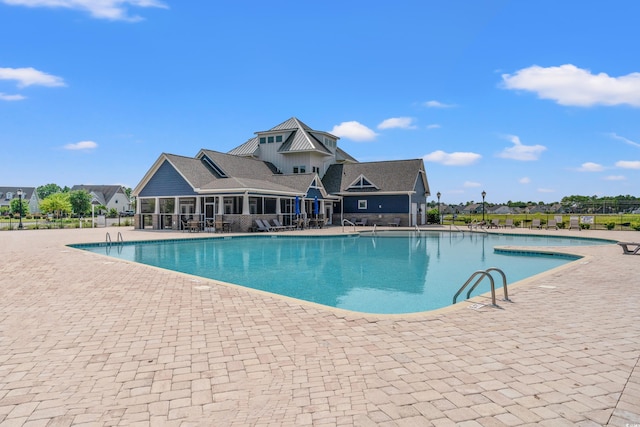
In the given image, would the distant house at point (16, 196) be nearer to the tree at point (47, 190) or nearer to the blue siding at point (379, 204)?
the tree at point (47, 190)

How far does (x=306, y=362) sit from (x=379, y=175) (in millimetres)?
32630

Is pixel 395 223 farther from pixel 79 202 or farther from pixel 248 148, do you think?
pixel 79 202

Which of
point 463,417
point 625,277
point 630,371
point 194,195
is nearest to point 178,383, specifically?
point 463,417

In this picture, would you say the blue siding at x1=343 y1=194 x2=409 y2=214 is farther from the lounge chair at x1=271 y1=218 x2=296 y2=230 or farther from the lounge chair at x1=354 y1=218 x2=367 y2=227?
the lounge chair at x1=271 y1=218 x2=296 y2=230

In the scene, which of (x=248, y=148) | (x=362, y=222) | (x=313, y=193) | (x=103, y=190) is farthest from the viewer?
(x=103, y=190)

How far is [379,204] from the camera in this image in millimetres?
34750

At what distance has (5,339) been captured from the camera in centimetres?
475

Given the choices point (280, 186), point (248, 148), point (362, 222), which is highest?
point (248, 148)

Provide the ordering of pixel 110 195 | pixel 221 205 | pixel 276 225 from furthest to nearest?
1. pixel 110 195
2. pixel 276 225
3. pixel 221 205

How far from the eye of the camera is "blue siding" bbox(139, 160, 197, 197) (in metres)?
27.5

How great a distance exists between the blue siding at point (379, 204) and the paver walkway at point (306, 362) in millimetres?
26841

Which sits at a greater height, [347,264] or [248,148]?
[248,148]

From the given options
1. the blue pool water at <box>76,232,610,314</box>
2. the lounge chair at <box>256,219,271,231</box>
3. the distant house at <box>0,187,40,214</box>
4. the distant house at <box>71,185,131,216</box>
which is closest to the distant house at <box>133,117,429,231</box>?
the lounge chair at <box>256,219,271,231</box>

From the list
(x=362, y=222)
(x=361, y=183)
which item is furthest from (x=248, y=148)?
(x=362, y=222)
